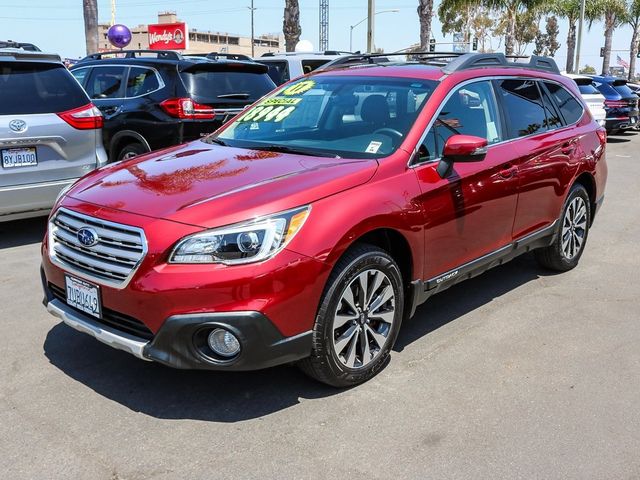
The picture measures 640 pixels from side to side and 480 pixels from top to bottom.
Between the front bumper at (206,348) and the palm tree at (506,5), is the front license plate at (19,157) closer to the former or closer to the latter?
the front bumper at (206,348)

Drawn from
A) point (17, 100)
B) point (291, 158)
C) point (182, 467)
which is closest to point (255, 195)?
point (291, 158)

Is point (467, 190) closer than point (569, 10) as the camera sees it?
Yes

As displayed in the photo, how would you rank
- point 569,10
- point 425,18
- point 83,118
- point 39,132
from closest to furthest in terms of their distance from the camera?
point 39,132 < point 83,118 < point 425,18 < point 569,10

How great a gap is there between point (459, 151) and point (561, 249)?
2259mm

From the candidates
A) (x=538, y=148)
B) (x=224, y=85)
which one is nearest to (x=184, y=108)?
(x=224, y=85)

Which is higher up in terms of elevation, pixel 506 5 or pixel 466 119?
pixel 506 5

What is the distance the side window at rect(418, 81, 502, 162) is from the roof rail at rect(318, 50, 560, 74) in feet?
0.56

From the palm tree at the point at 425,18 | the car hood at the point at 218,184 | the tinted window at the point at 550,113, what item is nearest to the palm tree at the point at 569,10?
the palm tree at the point at 425,18

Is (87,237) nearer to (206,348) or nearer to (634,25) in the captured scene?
(206,348)

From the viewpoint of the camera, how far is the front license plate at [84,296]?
3.38 metres

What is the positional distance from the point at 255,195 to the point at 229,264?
417 millimetres

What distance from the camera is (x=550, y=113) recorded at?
5520 mm

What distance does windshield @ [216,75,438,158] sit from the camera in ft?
13.6

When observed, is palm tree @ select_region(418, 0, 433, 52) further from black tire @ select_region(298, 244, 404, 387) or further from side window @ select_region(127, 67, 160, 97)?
black tire @ select_region(298, 244, 404, 387)
